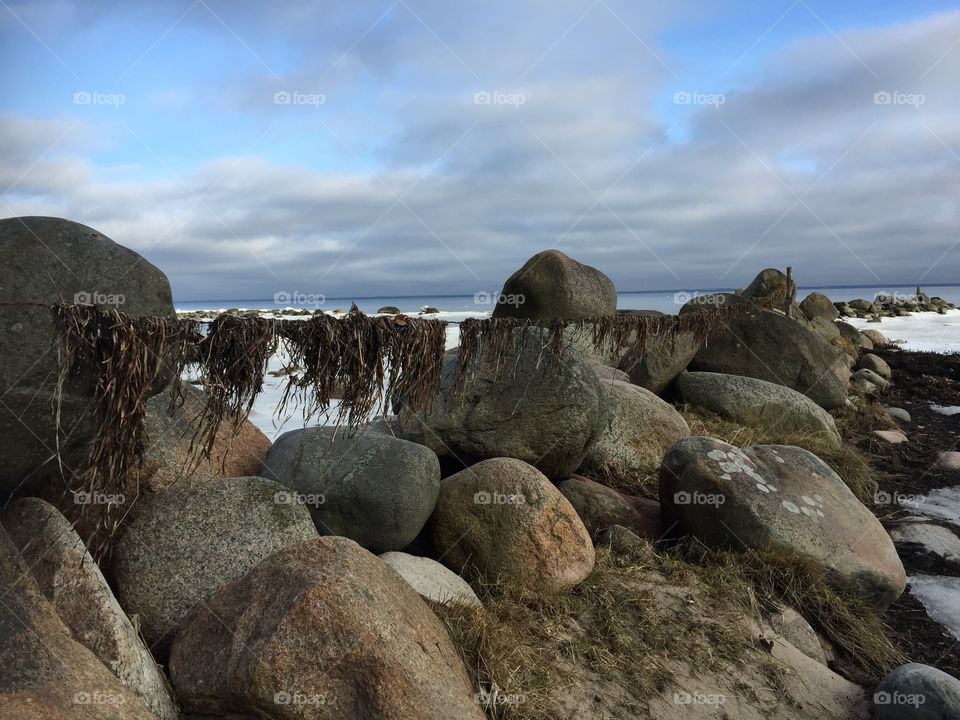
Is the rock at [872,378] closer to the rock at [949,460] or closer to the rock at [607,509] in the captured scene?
the rock at [949,460]

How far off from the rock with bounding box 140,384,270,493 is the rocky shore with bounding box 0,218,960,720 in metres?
0.03

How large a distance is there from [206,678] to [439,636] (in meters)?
1.28

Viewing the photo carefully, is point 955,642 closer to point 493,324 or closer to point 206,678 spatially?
point 493,324

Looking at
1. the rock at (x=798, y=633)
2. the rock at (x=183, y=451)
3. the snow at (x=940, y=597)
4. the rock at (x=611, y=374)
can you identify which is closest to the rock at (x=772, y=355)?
the rock at (x=611, y=374)

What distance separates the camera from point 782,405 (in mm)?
10852

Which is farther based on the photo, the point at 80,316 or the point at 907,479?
the point at 907,479

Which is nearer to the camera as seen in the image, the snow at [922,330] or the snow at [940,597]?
the snow at [940,597]

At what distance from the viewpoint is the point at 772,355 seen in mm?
12414

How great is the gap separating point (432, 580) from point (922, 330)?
32.3m

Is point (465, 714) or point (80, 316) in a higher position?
point (80, 316)

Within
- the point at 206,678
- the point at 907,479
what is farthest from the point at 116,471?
the point at 907,479

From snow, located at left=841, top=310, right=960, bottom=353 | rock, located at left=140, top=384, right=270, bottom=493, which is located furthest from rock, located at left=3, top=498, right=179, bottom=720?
snow, located at left=841, top=310, right=960, bottom=353

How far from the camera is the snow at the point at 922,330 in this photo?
999 inches

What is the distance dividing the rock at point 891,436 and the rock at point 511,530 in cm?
840
